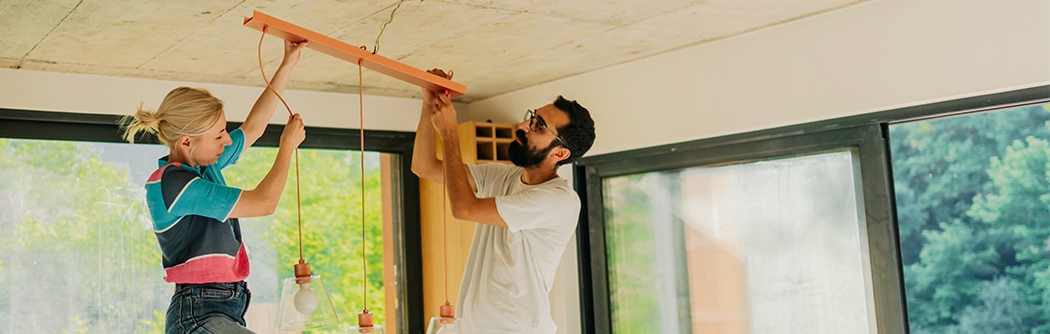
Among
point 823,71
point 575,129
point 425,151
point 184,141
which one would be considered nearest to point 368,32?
point 425,151

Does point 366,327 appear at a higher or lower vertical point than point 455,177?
lower

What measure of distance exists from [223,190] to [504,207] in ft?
2.68

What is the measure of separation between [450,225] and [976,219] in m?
2.65

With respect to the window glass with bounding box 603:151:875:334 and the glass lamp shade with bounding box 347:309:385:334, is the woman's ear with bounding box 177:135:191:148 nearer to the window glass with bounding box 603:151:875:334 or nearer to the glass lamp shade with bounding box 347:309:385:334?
the glass lamp shade with bounding box 347:309:385:334

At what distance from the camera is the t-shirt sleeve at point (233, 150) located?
238cm

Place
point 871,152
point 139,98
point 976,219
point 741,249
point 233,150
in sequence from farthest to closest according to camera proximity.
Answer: point 139,98
point 741,249
point 871,152
point 976,219
point 233,150

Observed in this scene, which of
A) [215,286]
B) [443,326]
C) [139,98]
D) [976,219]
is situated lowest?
[443,326]

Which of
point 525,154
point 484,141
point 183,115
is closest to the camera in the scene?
point 183,115

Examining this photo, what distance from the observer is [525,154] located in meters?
2.80

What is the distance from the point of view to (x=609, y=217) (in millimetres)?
4359

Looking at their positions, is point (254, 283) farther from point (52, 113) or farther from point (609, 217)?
point (609, 217)

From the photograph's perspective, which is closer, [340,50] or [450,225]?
[340,50]

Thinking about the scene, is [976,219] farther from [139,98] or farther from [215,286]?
[139,98]

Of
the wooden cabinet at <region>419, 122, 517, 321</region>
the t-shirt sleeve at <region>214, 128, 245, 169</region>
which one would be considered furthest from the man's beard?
the wooden cabinet at <region>419, 122, 517, 321</region>
